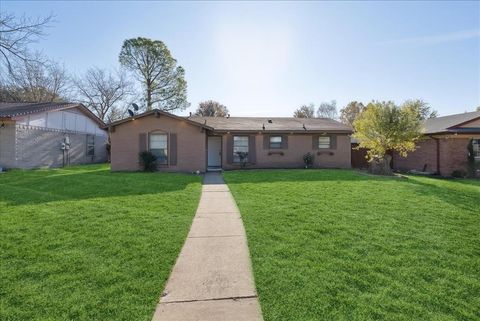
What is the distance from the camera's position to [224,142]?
58.1 ft

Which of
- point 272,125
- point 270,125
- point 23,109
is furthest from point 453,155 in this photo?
point 23,109

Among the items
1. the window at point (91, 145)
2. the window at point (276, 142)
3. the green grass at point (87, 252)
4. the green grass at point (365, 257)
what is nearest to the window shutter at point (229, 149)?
the window at point (276, 142)

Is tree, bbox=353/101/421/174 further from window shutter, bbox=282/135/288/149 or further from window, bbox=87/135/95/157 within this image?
window, bbox=87/135/95/157

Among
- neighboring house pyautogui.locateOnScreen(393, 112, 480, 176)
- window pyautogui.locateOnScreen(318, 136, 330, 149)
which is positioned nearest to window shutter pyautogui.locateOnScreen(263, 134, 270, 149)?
window pyautogui.locateOnScreen(318, 136, 330, 149)

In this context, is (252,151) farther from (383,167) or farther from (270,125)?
(383,167)

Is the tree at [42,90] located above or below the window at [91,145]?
above

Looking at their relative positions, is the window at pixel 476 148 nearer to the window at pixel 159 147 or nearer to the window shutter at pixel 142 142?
the window at pixel 159 147

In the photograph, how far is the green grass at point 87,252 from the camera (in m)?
3.12

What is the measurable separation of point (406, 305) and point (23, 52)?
1769cm

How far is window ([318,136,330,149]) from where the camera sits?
733 inches

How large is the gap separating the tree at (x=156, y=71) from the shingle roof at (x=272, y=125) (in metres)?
12.2

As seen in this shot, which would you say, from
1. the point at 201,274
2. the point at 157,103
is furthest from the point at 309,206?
the point at 157,103

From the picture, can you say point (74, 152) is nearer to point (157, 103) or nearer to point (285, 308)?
point (157, 103)

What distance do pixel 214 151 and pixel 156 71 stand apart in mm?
16240
